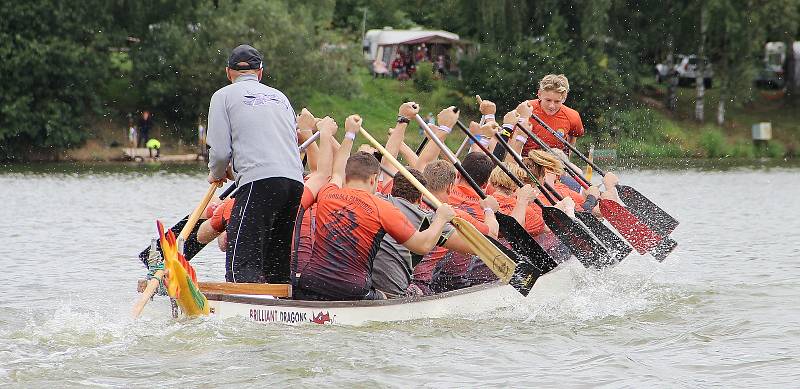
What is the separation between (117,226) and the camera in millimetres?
19906

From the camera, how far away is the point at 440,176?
1012 cm

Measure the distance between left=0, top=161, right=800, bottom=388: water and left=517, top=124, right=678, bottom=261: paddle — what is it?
1.13 feet

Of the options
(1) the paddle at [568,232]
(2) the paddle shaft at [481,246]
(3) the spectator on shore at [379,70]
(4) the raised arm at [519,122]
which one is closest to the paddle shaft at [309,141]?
(2) the paddle shaft at [481,246]

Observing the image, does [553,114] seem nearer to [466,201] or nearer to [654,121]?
[466,201]

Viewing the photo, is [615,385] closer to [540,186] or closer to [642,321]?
[642,321]

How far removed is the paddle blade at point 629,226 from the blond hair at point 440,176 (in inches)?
113

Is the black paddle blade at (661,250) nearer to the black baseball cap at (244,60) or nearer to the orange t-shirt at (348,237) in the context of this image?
the orange t-shirt at (348,237)

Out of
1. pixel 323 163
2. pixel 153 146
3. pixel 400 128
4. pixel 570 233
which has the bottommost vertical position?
pixel 153 146

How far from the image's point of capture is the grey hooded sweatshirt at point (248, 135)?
918 cm

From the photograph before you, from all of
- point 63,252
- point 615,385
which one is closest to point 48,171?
point 63,252

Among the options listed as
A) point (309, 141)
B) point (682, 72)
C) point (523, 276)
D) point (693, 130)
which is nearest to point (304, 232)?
point (309, 141)

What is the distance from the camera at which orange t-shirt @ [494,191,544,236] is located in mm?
11102

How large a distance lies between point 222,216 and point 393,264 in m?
1.28

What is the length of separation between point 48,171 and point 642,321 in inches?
1072
